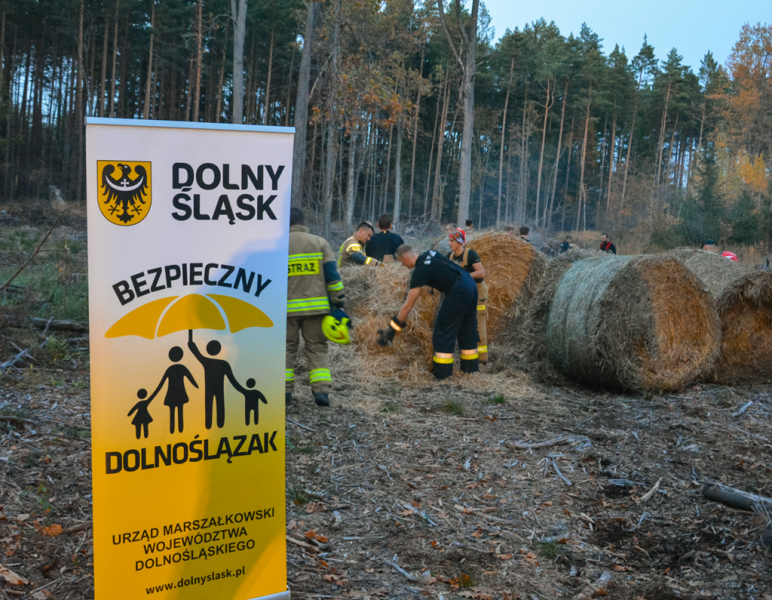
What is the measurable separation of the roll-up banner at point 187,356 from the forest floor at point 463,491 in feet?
2.86

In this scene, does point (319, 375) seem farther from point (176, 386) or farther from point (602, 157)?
point (602, 157)

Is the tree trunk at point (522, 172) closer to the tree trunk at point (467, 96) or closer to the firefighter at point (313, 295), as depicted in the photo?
the tree trunk at point (467, 96)

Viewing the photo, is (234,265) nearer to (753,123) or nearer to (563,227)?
(753,123)

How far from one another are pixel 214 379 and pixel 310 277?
3928mm

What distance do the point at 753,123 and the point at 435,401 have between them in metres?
42.9

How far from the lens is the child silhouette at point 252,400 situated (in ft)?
8.67

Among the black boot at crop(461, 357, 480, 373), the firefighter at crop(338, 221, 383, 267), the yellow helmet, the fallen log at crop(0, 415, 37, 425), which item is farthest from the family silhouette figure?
the firefighter at crop(338, 221, 383, 267)

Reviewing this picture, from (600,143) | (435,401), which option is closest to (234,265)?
(435,401)

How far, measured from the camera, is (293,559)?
11.7 feet

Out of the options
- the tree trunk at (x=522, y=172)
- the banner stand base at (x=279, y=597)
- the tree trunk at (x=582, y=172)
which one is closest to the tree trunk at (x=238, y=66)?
the banner stand base at (x=279, y=597)

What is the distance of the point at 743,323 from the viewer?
8.80 m

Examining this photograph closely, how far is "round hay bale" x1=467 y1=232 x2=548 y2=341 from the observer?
10297 millimetres

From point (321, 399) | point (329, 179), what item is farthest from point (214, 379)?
point (329, 179)

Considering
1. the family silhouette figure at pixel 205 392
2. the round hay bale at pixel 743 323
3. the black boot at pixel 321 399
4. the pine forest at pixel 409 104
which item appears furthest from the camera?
the pine forest at pixel 409 104
